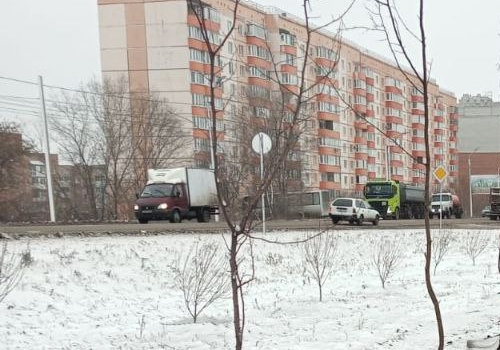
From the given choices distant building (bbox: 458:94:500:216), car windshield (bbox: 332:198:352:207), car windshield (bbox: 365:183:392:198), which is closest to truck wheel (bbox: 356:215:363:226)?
car windshield (bbox: 332:198:352:207)

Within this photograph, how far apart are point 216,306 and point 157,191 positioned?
17230mm

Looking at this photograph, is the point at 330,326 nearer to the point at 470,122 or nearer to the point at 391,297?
the point at 391,297

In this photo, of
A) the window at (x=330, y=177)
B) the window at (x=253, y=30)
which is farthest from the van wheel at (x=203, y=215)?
the window at (x=330, y=177)

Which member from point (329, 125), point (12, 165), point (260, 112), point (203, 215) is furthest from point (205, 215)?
point (329, 125)

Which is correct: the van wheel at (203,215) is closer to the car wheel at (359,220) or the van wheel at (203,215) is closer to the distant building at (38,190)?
the car wheel at (359,220)

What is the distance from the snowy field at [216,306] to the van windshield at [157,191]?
12.3 metres

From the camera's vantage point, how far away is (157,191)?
25.0 meters

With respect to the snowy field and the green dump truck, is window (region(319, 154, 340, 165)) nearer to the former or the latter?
the green dump truck

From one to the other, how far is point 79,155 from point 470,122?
226ft

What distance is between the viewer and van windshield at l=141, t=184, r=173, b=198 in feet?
81.6

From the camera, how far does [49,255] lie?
928cm

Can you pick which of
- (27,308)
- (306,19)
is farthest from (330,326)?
(306,19)

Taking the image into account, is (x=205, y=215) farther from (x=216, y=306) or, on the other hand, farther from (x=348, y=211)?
(x=216, y=306)

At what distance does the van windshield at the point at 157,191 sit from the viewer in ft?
81.6
